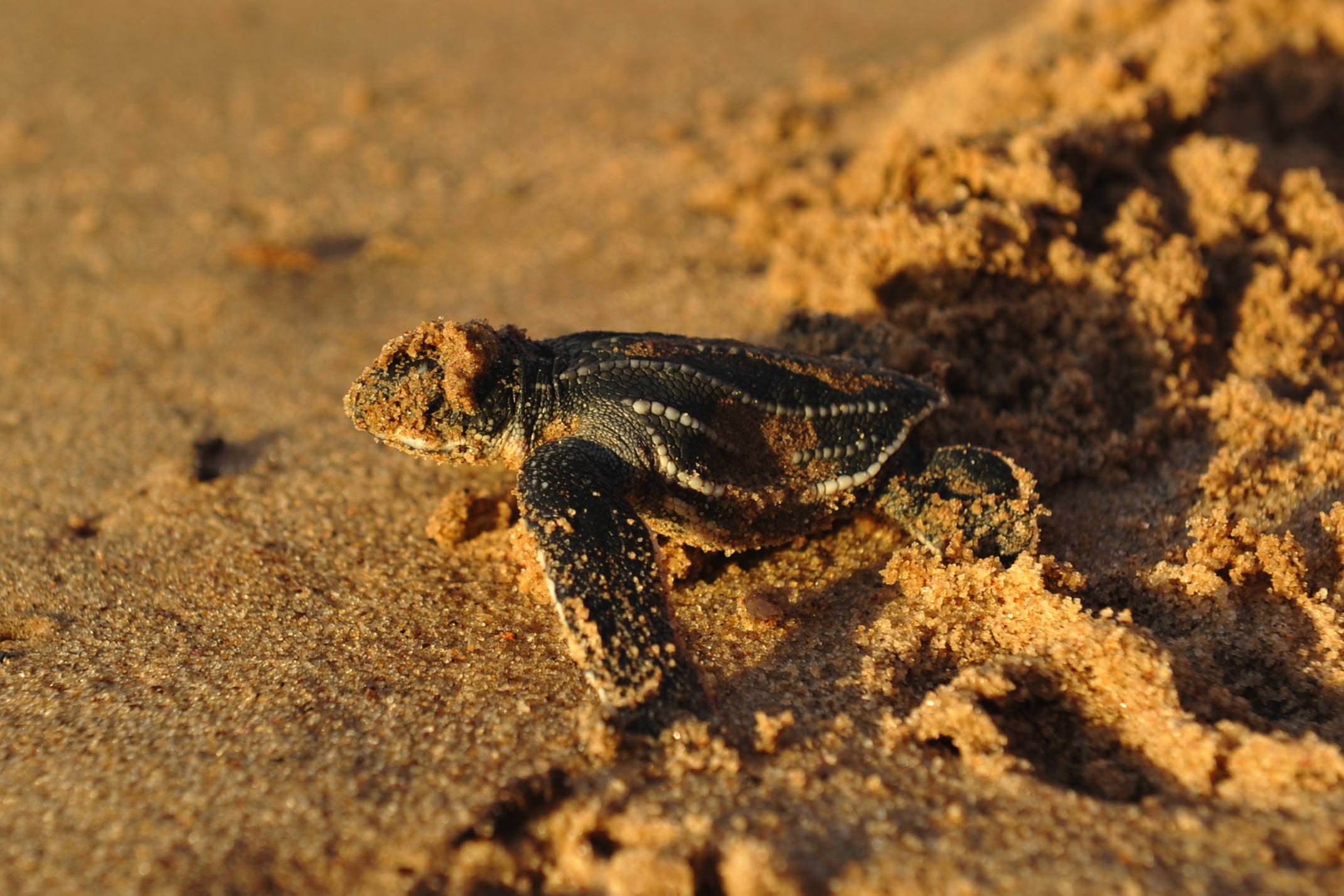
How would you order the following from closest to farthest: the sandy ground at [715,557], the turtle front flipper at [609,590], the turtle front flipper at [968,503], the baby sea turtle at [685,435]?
the sandy ground at [715,557] < the turtle front flipper at [609,590] < the baby sea turtle at [685,435] < the turtle front flipper at [968,503]

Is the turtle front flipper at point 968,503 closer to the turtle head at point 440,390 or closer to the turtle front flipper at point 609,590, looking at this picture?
the turtle front flipper at point 609,590

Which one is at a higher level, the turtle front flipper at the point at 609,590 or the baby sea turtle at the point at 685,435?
the baby sea turtle at the point at 685,435

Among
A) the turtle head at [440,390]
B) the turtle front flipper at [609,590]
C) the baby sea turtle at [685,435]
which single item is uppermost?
the turtle head at [440,390]

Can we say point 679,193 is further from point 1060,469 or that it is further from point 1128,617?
point 1128,617

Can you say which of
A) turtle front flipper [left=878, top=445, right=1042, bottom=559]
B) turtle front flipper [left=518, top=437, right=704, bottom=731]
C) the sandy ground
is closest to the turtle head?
turtle front flipper [left=518, top=437, right=704, bottom=731]

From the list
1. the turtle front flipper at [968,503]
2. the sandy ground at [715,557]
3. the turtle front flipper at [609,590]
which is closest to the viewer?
the sandy ground at [715,557]

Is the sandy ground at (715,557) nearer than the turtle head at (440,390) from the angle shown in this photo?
Yes

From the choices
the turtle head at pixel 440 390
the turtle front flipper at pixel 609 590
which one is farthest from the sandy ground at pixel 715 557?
the turtle head at pixel 440 390

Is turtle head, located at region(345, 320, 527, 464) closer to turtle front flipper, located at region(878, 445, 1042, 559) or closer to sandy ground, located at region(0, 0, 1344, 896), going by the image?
sandy ground, located at region(0, 0, 1344, 896)
